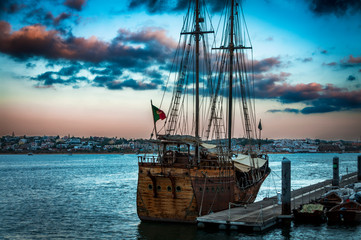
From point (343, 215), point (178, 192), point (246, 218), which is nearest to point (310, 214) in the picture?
point (343, 215)

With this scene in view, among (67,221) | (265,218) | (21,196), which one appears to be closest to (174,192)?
(265,218)

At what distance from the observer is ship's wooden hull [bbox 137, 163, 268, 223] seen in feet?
89.5

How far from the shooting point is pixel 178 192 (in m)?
27.4

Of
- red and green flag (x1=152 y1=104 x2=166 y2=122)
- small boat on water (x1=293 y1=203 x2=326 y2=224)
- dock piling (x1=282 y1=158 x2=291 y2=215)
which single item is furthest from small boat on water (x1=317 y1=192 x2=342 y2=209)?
red and green flag (x1=152 y1=104 x2=166 y2=122)

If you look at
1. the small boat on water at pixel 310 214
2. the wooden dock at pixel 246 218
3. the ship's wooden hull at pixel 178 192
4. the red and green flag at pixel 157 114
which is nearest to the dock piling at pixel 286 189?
the wooden dock at pixel 246 218

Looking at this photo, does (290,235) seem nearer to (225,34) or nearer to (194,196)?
(194,196)

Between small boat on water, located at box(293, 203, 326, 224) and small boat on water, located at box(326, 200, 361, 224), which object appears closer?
small boat on water, located at box(293, 203, 326, 224)

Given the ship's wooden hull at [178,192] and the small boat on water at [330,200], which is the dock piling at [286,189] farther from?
the small boat on water at [330,200]

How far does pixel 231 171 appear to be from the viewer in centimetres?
3034

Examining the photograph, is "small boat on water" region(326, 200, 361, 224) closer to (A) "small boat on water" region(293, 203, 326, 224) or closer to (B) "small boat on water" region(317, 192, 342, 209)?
(A) "small boat on water" region(293, 203, 326, 224)

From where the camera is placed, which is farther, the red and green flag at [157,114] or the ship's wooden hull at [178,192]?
the red and green flag at [157,114]

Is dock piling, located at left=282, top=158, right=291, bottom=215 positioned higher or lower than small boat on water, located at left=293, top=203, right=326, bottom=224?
higher

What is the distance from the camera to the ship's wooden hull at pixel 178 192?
89.5 feet

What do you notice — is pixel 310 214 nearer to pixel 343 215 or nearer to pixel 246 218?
pixel 343 215
